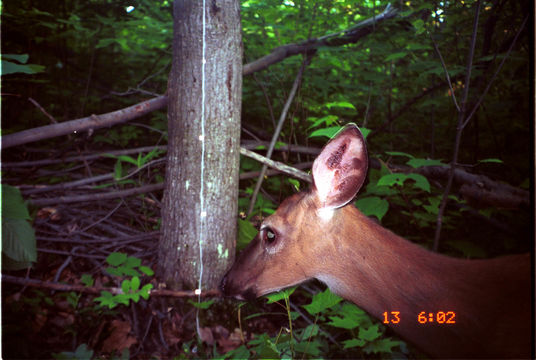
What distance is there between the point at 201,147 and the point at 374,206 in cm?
134

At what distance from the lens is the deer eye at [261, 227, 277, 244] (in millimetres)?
1900

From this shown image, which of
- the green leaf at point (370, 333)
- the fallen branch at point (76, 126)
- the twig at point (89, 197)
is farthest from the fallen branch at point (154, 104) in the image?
the green leaf at point (370, 333)

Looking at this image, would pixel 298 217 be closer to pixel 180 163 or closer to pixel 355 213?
pixel 355 213

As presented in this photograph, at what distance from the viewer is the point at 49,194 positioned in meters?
3.74

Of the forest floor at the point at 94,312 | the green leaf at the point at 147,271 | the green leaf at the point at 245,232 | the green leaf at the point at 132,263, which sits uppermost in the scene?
the green leaf at the point at 245,232

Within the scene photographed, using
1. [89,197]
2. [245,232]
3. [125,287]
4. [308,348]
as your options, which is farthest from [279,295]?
[89,197]

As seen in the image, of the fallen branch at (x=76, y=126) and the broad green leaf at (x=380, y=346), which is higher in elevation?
the fallen branch at (x=76, y=126)

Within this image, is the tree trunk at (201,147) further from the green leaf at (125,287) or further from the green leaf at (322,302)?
the green leaf at (322,302)

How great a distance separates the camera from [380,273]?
1643 millimetres

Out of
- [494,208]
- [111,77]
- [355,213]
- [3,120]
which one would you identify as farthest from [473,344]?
[111,77]

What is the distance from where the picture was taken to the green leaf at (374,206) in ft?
8.19

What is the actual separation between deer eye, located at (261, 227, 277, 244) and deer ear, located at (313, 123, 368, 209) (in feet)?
1.09
